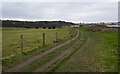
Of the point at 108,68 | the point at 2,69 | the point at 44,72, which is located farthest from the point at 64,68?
the point at 2,69

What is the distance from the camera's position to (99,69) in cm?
690

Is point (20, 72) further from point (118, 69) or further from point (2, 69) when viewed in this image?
point (118, 69)

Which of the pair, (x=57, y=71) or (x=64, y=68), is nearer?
(x=57, y=71)

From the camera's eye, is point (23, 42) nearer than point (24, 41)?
Yes

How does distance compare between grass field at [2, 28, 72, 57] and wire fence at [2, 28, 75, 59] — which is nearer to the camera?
wire fence at [2, 28, 75, 59]

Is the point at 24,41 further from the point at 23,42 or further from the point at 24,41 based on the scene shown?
the point at 23,42

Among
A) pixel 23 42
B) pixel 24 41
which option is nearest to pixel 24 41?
pixel 24 41

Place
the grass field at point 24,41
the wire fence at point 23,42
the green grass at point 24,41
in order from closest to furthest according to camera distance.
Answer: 1. the wire fence at point 23,42
2. the green grass at point 24,41
3. the grass field at point 24,41

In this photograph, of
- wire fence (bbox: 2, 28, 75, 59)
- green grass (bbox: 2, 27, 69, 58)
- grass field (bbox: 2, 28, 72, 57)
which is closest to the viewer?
wire fence (bbox: 2, 28, 75, 59)

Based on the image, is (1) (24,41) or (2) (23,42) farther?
(1) (24,41)

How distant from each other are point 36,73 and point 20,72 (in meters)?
0.81

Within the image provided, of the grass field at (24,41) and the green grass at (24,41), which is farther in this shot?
the grass field at (24,41)

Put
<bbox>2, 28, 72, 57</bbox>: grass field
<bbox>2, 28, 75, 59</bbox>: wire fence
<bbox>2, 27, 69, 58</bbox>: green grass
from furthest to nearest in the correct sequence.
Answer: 1. <bbox>2, 28, 72, 57</bbox>: grass field
2. <bbox>2, 27, 69, 58</bbox>: green grass
3. <bbox>2, 28, 75, 59</bbox>: wire fence

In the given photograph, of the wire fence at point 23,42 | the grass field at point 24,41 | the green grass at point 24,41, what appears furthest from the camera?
the grass field at point 24,41
